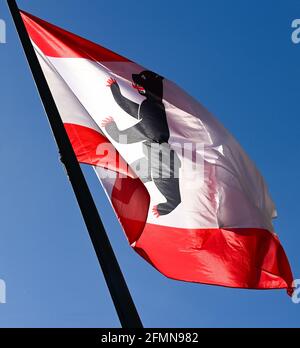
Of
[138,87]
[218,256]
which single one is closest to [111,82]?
[138,87]

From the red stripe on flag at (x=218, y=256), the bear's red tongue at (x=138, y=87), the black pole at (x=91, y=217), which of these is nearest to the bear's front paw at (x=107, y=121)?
the bear's red tongue at (x=138, y=87)

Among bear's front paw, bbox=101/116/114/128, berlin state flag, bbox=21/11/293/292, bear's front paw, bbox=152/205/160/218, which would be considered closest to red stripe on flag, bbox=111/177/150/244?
berlin state flag, bbox=21/11/293/292

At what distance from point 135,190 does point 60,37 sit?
2.91 m

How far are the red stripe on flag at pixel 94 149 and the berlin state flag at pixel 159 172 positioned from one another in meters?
0.02

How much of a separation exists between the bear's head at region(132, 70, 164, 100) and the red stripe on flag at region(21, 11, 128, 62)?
0.59 metres

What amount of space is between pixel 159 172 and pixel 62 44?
272cm

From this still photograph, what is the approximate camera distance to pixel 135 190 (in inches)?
370

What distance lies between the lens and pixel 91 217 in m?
6.27

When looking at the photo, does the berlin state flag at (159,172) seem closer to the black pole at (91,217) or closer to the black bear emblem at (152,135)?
the black bear emblem at (152,135)

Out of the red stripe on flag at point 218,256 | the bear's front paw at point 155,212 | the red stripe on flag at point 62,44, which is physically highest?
the red stripe on flag at point 62,44

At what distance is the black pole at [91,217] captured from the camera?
18.9ft

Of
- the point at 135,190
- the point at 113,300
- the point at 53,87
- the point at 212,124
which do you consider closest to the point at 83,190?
the point at 113,300

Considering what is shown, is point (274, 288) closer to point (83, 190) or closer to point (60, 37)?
point (83, 190)

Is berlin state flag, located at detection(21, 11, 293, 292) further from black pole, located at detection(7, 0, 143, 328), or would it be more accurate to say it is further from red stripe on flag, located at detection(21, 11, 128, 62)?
black pole, located at detection(7, 0, 143, 328)
